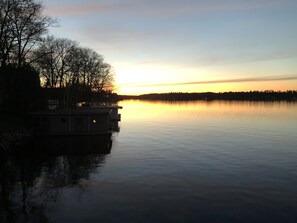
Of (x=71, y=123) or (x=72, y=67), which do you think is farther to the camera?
(x=72, y=67)

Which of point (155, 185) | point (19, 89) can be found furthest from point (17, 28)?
point (155, 185)

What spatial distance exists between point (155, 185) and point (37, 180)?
9846mm

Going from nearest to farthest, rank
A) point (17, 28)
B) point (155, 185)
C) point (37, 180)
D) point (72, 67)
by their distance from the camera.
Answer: point (155, 185)
point (37, 180)
point (17, 28)
point (72, 67)

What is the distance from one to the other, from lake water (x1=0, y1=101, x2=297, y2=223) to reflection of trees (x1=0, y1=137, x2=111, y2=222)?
6cm

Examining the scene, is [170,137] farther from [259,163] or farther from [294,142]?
[259,163]

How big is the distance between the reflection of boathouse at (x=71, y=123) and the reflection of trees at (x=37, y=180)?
472 inches

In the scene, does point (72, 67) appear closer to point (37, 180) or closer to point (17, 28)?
point (17, 28)

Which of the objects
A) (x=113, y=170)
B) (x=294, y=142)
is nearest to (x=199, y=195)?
(x=113, y=170)

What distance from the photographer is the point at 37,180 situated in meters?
27.2

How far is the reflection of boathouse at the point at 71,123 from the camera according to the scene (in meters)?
51.9

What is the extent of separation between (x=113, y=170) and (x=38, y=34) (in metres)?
29.6

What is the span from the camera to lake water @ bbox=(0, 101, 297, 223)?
19.2 metres

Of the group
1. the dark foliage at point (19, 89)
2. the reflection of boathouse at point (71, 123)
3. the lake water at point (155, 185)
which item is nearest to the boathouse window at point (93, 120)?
the reflection of boathouse at point (71, 123)

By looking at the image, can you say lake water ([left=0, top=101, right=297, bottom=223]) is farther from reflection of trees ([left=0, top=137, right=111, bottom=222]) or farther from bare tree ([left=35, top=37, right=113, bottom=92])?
bare tree ([left=35, top=37, right=113, bottom=92])
